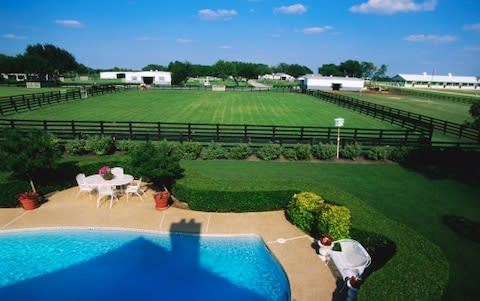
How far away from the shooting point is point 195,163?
55.1 ft

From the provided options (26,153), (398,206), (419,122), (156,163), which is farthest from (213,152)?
(419,122)

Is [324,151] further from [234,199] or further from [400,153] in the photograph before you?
[234,199]

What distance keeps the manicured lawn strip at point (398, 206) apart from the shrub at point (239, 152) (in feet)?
2.17

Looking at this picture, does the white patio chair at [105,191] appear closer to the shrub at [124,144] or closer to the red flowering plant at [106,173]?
the red flowering plant at [106,173]

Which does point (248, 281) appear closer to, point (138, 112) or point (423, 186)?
point (423, 186)

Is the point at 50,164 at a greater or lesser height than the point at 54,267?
greater

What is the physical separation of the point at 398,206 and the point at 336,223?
173 inches

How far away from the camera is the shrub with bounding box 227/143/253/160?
1773 centimetres

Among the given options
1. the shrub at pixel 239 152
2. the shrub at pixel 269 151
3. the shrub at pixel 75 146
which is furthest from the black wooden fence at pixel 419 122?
the shrub at pixel 75 146

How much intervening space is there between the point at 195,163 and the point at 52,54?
355 ft

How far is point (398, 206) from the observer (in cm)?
1160

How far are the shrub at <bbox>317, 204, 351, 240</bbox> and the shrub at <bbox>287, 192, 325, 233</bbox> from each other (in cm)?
77

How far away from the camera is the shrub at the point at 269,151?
17.8 metres

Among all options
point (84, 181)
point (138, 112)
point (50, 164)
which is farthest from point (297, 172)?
point (138, 112)
